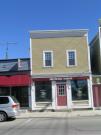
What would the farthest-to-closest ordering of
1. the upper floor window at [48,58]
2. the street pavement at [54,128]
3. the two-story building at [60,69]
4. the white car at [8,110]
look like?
1. the upper floor window at [48,58]
2. the two-story building at [60,69]
3. the white car at [8,110]
4. the street pavement at [54,128]

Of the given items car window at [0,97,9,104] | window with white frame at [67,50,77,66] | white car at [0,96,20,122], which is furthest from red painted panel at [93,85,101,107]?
car window at [0,97,9,104]

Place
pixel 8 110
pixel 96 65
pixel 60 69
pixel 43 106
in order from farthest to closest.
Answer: pixel 96 65 → pixel 60 69 → pixel 43 106 → pixel 8 110

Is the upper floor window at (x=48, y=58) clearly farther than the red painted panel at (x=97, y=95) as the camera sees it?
Yes

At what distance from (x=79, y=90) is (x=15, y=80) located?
619cm

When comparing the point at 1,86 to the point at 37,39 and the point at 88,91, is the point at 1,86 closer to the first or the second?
the point at 37,39

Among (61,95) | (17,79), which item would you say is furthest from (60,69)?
(17,79)

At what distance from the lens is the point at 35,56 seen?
3177 centimetres

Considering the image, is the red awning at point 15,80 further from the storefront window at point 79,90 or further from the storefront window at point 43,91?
the storefront window at point 79,90

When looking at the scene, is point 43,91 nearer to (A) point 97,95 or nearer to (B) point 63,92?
(B) point 63,92

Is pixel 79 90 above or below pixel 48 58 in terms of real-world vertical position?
below

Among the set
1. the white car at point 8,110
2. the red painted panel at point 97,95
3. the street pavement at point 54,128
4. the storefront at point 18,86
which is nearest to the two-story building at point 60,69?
the red painted panel at point 97,95

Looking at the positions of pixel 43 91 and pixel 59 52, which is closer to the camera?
pixel 43 91

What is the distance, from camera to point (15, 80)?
31359 millimetres

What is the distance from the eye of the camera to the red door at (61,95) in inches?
1221
